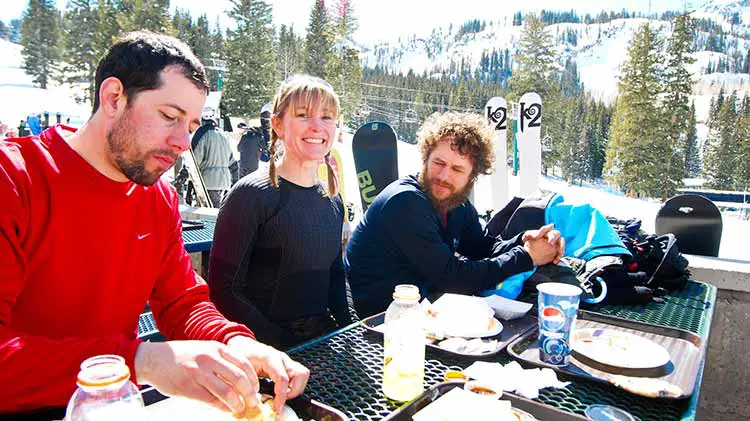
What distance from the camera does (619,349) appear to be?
137cm

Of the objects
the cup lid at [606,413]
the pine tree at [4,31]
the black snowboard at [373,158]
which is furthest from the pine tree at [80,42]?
the pine tree at [4,31]

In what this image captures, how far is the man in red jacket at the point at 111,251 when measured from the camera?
0.92m

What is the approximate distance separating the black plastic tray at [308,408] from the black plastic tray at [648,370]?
57 cm

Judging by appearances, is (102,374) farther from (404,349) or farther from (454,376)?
(454,376)

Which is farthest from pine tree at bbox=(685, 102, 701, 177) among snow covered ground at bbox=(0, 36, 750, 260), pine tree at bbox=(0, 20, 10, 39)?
pine tree at bbox=(0, 20, 10, 39)

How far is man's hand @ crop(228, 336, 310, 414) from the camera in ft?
3.21

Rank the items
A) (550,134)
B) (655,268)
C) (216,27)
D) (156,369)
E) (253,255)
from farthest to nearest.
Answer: (216,27), (550,134), (655,268), (253,255), (156,369)

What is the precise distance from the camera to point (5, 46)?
94750mm

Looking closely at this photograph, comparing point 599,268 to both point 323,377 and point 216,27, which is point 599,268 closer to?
point 323,377

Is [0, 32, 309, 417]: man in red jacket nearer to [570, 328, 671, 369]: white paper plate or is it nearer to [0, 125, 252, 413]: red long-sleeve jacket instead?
[0, 125, 252, 413]: red long-sleeve jacket

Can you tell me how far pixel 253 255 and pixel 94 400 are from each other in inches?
49.2

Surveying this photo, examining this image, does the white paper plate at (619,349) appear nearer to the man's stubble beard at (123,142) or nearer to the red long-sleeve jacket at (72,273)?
the red long-sleeve jacket at (72,273)

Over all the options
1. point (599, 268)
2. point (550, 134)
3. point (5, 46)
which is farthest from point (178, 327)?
point (5, 46)

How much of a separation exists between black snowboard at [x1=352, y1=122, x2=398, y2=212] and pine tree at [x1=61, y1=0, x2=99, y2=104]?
2181 inches
